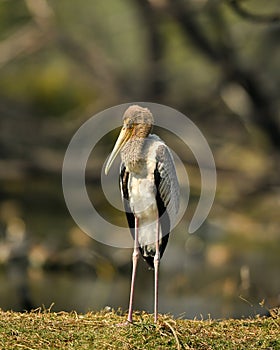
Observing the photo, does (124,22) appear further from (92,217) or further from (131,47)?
(92,217)

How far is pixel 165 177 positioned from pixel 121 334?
120 cm

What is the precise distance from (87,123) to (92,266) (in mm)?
5130

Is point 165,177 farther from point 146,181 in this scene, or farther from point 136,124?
point 136,124

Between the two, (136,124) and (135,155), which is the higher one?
(136,124)

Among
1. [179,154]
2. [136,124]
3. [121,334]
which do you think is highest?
[179,154]

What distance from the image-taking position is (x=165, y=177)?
18.1 ft

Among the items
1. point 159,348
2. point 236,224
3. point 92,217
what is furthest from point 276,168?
point 159,348

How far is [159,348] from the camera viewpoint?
461cm

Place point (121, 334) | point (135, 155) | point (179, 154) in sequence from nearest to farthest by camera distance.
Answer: point (121, 334) < point (135, 155) < point (179, 154)

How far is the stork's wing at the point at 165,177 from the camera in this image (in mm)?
5500

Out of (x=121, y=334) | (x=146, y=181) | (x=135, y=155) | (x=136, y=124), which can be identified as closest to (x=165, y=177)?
(x=146, y=181)

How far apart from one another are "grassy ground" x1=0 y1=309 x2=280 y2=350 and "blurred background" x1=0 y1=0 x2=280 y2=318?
197cm

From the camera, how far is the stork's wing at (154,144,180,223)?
550cm

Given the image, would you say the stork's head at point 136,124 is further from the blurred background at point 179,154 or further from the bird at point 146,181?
the blurred background at point 179,154
